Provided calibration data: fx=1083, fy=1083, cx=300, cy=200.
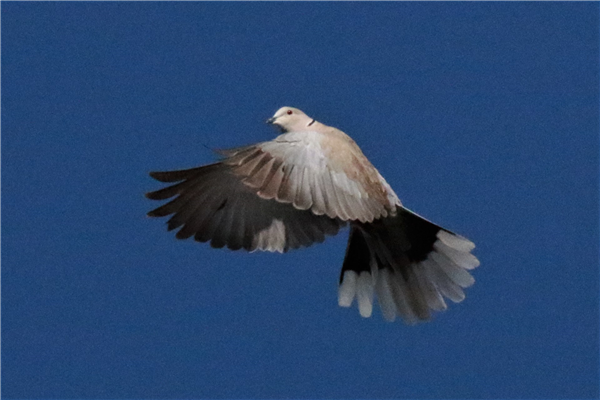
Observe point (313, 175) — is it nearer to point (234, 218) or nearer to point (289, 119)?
point (289, 119)

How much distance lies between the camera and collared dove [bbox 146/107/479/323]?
20.0 feet

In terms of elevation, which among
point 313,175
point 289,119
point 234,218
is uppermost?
point 289,119

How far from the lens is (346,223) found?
6797 mm

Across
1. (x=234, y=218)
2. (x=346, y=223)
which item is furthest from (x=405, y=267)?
(x=234, y=218)

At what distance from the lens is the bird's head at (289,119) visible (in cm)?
663

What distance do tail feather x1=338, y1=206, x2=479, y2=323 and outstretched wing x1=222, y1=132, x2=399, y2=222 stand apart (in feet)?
1.73

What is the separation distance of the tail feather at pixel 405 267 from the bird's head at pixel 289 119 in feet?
2.32

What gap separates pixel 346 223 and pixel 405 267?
47 centimetres

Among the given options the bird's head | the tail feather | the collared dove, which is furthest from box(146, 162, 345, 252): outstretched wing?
the bird's head

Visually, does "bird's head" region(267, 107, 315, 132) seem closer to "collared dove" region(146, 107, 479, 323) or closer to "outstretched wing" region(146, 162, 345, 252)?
"collared dove" region(146, 107, 479, 323)

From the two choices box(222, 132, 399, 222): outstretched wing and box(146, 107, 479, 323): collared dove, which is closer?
box(222, 132, 399, 222): outstretched wing

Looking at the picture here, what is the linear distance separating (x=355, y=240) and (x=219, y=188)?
0.97 m

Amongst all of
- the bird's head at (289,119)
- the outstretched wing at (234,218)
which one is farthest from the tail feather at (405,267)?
the bird's head at (289,119)

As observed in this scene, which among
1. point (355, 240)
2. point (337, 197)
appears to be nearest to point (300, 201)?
point (337, 197)
